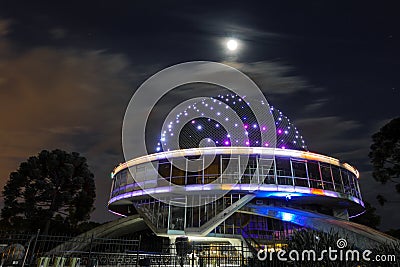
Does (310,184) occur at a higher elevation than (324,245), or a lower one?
higher

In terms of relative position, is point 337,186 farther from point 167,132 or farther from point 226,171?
point 167,132

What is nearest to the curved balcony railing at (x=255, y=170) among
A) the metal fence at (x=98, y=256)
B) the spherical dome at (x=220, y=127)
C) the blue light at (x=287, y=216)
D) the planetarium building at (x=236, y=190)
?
the planetarium building at (x=236, y=190)

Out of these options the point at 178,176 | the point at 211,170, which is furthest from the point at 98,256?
the point at 211,170

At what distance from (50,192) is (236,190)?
869 inches

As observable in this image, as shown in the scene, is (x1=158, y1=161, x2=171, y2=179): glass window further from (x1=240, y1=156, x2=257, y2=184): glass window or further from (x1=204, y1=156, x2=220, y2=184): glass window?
(x1=240, y1=156, x2=257, y2=184): glass window

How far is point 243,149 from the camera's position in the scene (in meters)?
25.5

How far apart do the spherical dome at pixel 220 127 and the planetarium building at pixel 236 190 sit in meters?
0.21

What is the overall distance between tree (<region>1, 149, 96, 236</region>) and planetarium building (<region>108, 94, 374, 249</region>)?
7564 mm

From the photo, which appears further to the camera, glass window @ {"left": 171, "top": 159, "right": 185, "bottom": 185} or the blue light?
glass window @ {"left": 171, "top": 159, "right": 185, "bottom": 185}

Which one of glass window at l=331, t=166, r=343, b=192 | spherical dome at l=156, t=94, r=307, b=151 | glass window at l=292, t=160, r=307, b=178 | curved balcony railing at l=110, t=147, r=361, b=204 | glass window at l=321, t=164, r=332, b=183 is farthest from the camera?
spherical dome at l=156, t=94, r=307, b=151

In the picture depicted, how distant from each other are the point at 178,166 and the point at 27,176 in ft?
63.2

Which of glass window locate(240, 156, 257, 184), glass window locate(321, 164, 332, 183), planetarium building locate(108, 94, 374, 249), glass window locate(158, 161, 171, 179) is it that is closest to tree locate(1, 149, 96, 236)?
planetarium building locate(108, 94, 374, 249)

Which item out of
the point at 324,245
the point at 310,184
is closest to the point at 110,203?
the point at 310,184

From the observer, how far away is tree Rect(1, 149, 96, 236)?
101 ft
